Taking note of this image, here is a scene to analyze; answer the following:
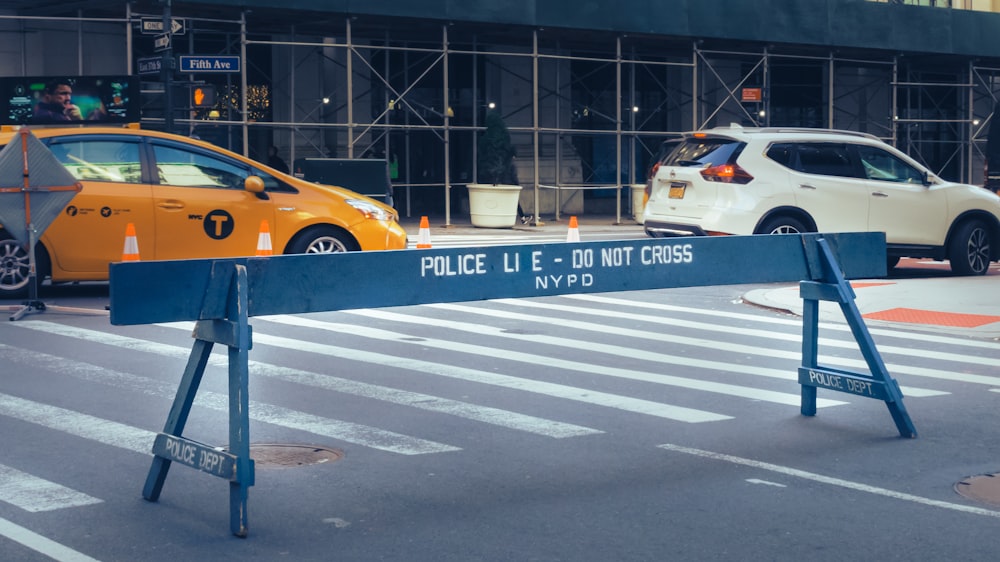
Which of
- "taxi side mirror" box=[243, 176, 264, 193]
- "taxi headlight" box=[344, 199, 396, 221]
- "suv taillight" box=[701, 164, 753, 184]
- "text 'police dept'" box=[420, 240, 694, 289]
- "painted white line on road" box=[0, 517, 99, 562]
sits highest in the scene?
"suv taillight" box=[701, 164, 753, 184]

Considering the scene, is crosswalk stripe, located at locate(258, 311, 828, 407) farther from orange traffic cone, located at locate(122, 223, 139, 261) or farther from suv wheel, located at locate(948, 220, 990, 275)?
suv wheel, located at locate(948, 220, 990, 275)

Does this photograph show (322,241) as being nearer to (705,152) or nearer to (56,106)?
(705,152)

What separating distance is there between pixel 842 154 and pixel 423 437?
11.5 metres

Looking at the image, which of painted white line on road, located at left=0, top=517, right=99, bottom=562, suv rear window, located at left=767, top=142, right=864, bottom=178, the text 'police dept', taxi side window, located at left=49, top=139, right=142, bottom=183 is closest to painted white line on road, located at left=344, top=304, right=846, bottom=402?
the text 'police dept'

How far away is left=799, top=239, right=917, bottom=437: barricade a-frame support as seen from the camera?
7.66 meters

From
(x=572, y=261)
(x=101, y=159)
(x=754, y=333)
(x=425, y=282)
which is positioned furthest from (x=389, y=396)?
(x=101, y=159)

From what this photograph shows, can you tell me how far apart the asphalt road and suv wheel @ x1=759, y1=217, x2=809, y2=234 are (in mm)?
4857

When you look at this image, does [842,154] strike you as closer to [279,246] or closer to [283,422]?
[279,246]

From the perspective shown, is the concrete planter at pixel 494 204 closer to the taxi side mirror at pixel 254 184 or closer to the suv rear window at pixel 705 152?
the suv rear window at pixel 705 152

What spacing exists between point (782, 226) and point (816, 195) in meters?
0.65

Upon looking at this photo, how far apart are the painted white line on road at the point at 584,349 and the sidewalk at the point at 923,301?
2.95 m

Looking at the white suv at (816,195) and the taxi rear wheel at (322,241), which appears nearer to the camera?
the taxi rear wheel at (322,241)

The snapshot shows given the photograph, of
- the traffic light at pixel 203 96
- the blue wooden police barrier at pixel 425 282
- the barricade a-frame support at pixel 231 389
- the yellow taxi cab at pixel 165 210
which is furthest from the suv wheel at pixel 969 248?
the barricade a-frame support at pixel 231 389

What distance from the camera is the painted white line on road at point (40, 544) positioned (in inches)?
208
